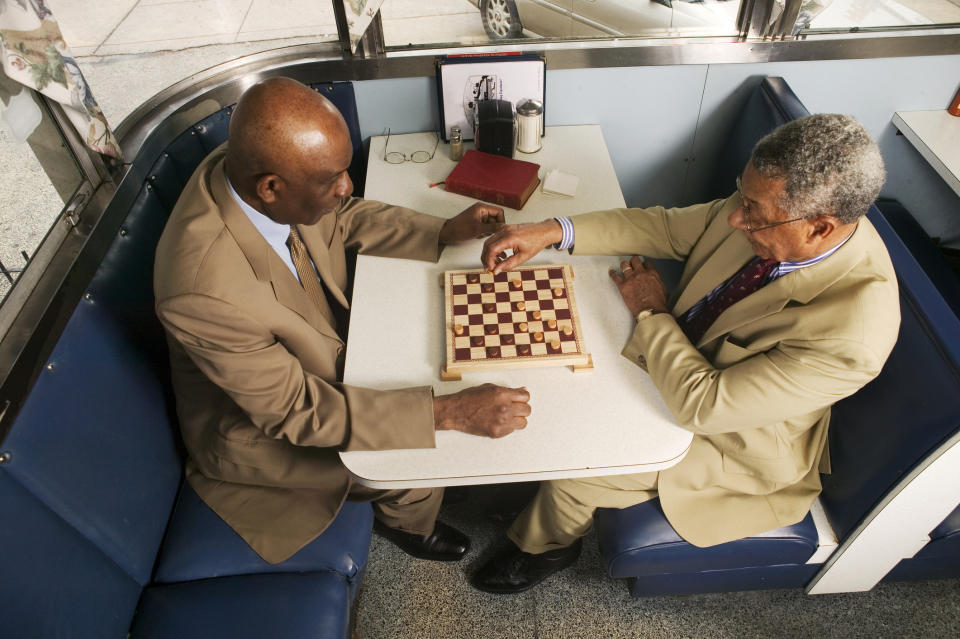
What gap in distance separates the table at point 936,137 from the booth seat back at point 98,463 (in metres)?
2.25

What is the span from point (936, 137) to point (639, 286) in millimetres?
1532

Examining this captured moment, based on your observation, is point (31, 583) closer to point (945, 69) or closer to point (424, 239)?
point (424, 239)

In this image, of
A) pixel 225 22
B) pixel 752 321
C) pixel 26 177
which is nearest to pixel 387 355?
pixel 752 321

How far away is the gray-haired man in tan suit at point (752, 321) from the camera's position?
1.24 meters

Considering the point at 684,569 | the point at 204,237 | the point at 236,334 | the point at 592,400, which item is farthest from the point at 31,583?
the point at 684,569

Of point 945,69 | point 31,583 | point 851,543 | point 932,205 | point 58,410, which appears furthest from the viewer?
point 932,205

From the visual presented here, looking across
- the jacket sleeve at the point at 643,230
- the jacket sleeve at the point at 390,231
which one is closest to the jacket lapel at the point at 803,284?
the jacket sleeve at the point at 643,230

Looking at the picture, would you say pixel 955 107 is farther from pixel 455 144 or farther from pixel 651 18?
pixel 455 144

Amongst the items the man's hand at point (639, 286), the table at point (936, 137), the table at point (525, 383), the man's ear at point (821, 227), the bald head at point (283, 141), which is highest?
the bald head at point (283, 141)

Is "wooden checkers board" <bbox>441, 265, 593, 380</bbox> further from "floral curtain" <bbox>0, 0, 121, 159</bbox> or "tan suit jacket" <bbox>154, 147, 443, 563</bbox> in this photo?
"floral curtain" <bbox>0, 0, 121, 159</bbox>

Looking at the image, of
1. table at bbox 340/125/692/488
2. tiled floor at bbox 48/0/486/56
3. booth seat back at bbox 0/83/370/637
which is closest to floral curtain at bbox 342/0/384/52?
tiled floor at bbox 48/0/486/56

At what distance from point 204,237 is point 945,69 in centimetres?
265

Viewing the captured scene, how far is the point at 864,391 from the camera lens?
4.89 feet

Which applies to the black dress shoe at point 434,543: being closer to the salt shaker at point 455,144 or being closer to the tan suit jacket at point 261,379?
the tan suit jacket at point 261,379
